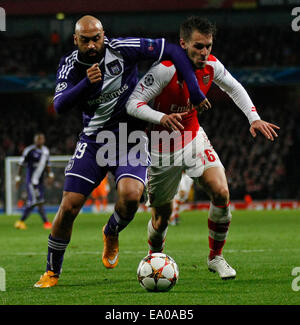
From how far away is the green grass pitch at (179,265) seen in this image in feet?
18.4

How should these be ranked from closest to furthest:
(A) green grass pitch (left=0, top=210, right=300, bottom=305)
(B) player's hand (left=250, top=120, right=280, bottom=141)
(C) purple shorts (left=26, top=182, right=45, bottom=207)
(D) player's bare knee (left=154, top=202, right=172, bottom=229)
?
(A) green grass pitch (left=0, top=210, right=300, bottom=305)
(B) player's hand (left=250, top=120, right=280, bottom=141)
(D) player's bare knee (left=154, top=202, right=172, bottom=229)
(C) purple shorts (left=26, top=182, right=45, bottom=207)

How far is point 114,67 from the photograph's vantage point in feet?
21.2

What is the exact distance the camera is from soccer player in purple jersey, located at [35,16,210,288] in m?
6.29

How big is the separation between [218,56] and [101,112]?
23037mm

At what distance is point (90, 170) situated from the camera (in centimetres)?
638

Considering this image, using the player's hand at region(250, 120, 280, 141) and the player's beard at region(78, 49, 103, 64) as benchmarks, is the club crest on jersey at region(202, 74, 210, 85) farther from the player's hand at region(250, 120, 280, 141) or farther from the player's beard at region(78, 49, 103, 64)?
the player's beard at region(78, 49, 103, 64)

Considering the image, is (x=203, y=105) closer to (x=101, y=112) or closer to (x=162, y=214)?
(x=101, y=112)

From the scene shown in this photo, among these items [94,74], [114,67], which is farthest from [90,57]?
[94,74]

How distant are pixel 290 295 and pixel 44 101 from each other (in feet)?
88.5

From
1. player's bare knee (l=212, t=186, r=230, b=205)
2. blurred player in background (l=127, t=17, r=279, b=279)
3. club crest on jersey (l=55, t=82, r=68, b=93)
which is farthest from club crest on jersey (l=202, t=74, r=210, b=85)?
club crest on jersey (l=55, t=82, r=68, b=93)

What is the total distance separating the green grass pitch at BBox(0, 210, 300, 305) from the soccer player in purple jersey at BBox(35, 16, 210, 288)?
0.62 metres

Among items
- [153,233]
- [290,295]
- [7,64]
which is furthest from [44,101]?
[290,295]

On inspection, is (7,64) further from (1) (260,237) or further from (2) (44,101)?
(1) (260,237)

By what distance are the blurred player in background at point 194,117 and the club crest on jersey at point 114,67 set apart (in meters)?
0.25
